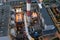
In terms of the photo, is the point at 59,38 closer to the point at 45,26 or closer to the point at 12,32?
the point at 45,26

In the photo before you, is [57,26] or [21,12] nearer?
[57,26]

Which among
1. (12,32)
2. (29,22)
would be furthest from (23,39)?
(29,22)

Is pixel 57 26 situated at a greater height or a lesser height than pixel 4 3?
lesser

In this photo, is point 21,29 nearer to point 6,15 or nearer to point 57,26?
point 6,15

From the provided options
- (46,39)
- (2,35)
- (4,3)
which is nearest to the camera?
(2,35)

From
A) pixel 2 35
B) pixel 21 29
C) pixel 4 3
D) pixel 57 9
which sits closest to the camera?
pixel 2 35

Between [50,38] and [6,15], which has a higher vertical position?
[6,15]

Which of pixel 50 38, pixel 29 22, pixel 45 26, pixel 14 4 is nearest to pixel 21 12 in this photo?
pixel 14 4

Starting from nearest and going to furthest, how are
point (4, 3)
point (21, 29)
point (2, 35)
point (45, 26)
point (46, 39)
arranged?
point (2, 35) < point (46, 39) < point (45, 26) < point (21, 29) < point (4, 3)

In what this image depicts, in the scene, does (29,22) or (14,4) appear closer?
(29,22)
